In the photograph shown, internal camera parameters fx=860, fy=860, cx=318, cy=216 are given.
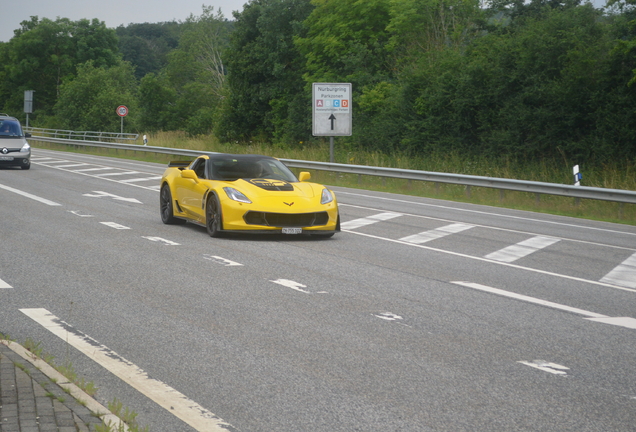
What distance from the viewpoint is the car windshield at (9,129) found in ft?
95.5

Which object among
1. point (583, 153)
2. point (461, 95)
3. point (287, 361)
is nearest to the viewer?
point (287, 361)

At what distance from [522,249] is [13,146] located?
21.3 metres

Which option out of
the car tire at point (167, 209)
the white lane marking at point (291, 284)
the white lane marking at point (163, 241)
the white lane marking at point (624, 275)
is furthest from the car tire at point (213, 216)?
the white lane marking at point (624, 275)

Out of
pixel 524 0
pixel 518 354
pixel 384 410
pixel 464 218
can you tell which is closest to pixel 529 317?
pixel 518 354

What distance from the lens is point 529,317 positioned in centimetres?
731

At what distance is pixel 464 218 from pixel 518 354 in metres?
11.2

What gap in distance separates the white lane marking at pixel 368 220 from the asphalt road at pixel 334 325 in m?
1.41

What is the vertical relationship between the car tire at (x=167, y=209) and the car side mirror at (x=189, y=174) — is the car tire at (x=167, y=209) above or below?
below

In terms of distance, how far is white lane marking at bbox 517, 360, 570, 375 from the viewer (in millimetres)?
5551

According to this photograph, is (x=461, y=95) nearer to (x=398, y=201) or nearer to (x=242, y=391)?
(x=398, y=201)

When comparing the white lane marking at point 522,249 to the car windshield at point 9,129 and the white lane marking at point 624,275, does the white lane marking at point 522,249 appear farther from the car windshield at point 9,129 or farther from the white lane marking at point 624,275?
the car windshield at point 9,129

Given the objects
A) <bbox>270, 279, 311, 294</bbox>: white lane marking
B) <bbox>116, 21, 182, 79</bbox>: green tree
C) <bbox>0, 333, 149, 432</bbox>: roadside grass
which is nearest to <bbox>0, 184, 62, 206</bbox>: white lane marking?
<bbox>270, 279, 311, 294</bbox>: white lane marking

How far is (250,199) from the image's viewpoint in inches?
481

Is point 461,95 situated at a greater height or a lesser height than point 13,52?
lesser
